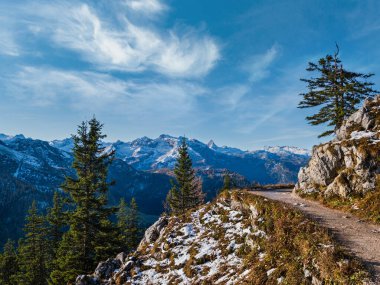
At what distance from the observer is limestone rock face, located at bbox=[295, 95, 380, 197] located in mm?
20064

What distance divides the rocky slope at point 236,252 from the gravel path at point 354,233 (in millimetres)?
878

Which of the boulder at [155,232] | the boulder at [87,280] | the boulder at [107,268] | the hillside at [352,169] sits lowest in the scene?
the boulder at [87,280]

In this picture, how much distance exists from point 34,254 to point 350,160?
175 feet

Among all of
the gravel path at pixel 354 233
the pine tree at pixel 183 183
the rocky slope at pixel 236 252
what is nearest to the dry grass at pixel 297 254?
the rocky slope at pixel 236 252

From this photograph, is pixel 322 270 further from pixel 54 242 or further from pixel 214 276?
pixel 54 242

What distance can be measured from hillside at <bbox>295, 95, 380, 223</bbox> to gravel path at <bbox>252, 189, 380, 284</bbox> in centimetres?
117

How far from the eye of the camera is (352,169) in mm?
21219

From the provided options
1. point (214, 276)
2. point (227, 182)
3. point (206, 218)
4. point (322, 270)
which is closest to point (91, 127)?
point (206, 218)

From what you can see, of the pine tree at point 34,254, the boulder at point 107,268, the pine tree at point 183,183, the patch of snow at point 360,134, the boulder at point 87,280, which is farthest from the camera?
the pine tree at point 183,183

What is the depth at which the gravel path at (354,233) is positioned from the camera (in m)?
10.9

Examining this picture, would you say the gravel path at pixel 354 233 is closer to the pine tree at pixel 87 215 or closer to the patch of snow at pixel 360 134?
the patch of snow at pixel 360 134

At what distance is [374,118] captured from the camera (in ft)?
83.4

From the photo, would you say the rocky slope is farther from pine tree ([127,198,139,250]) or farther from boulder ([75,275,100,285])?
pine tree ([127,198,139,250])

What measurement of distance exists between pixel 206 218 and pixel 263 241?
947 centimetres
